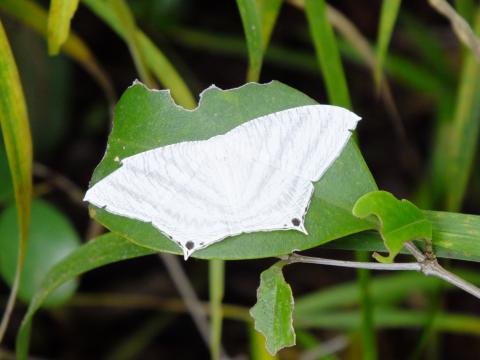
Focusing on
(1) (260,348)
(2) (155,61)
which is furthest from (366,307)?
(2) (155,61)

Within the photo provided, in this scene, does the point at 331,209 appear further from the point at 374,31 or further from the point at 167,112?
the point at 374,31

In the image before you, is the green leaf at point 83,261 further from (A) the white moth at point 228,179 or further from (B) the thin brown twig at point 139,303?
(B) the thin brown twig at point 139,303

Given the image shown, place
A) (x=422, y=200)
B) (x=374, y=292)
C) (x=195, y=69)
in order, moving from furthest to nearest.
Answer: (x=195, y=69)
(x=422, y=200)
(x=374, y=292)

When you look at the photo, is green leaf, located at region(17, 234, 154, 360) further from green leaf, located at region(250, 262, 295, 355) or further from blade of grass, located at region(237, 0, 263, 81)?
blade of grass, located at region(237, 0, 263, 81)

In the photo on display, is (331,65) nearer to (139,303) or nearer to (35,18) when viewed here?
(35,18)

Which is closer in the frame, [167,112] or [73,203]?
[167,112]

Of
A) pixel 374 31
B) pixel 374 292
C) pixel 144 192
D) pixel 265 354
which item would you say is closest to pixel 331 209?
pixel 144 192

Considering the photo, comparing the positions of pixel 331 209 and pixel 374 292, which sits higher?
pixel 374 292
